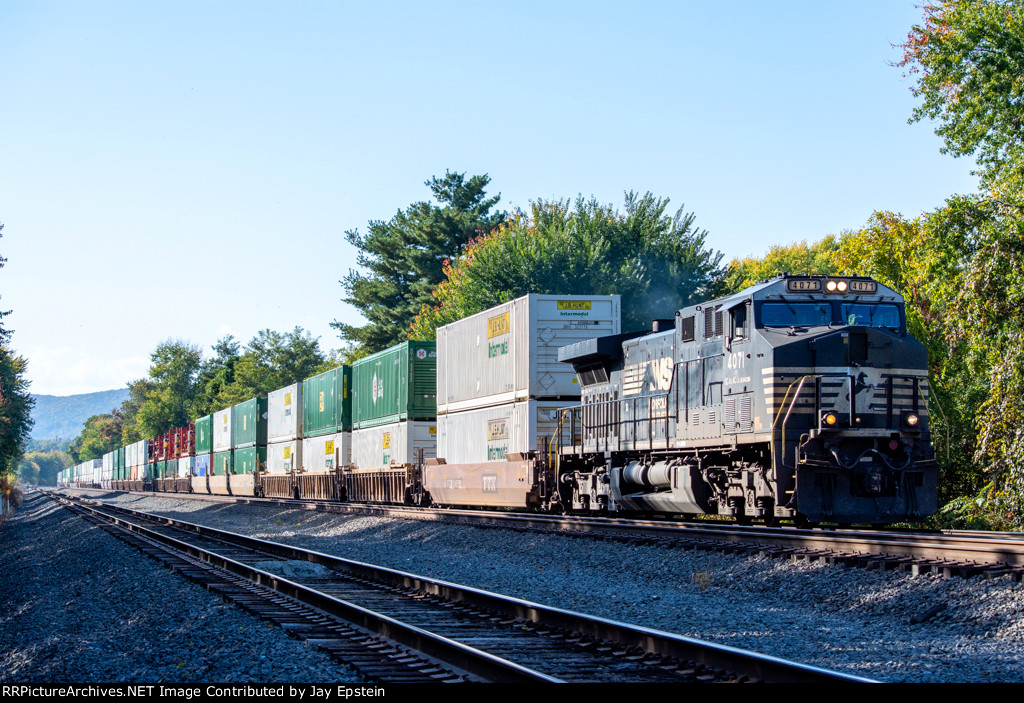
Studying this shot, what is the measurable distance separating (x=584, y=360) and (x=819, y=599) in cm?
992

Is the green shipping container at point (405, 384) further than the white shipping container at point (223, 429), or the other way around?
the white shipping container at point (223, 429)

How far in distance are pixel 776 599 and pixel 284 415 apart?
33.0m

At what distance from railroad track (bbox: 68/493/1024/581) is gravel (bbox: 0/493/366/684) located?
5873 mm

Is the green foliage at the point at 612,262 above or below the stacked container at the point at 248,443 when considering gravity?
above

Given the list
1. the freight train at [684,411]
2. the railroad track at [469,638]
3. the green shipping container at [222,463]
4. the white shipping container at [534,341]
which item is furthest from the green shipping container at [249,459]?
the railroad track at [469,638]

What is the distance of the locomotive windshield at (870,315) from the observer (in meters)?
13.8

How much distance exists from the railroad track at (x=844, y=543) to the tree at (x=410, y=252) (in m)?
41.9

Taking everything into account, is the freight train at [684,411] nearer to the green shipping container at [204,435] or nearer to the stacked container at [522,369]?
the stacked container at [522,369]

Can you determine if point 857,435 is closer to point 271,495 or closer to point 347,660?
point 347,660

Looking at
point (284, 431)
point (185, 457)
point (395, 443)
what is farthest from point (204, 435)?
point (395, 443)

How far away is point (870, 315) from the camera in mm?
13828

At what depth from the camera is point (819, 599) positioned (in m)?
10.0

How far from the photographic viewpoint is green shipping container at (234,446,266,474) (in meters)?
45.2

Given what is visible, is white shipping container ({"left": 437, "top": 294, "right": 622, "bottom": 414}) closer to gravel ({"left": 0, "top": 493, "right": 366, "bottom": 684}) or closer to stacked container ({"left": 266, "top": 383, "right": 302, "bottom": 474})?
gravel ({"left": 0, "top": 493, "right": 366, "bottom": 684})
